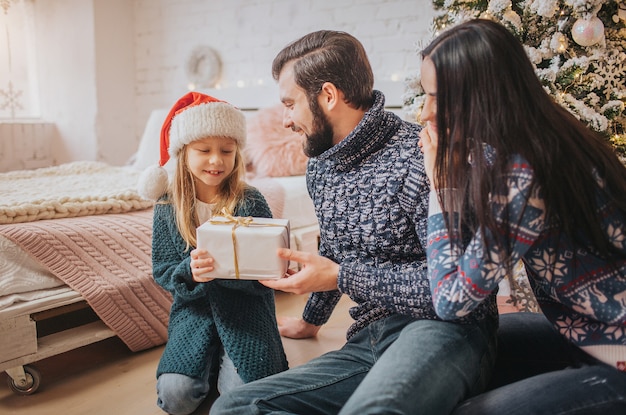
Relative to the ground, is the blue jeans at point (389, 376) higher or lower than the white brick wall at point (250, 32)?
lower

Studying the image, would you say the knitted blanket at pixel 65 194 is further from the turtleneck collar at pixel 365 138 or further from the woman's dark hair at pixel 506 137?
the woman's dark hair at pixel 506 137

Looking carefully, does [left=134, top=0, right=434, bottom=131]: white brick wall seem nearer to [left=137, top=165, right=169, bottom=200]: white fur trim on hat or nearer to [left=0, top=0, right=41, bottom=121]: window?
[left=0, top=0, right=41, bottom=121]: window

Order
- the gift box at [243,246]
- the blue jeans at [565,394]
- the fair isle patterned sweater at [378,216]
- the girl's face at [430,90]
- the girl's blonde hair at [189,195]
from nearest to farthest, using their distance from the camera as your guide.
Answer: the blue jeans at [565,394] → the girl's face at [430,90] → the fair isle patterned sweater at [378,216] → the gift box at [243,246] → the girl's blonde hair at [189,195]

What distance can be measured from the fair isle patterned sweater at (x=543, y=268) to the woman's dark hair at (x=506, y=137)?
0.07ft

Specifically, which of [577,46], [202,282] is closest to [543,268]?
[202,282]

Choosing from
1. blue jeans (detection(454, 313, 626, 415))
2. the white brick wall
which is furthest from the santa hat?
the white brick wall

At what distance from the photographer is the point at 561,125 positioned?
963 mm

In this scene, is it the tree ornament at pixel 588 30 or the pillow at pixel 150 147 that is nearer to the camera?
the tree ornament at pixel 588 30

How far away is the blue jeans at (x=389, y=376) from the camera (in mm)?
923

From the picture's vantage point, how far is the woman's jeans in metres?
1.50

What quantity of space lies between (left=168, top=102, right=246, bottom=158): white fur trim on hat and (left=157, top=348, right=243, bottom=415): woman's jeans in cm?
64

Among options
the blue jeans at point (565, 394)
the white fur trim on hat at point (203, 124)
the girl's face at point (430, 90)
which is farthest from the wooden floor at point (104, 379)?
the girl's face at point (430, 90)

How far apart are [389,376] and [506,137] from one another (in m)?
0.44

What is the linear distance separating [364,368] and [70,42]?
146 inches
